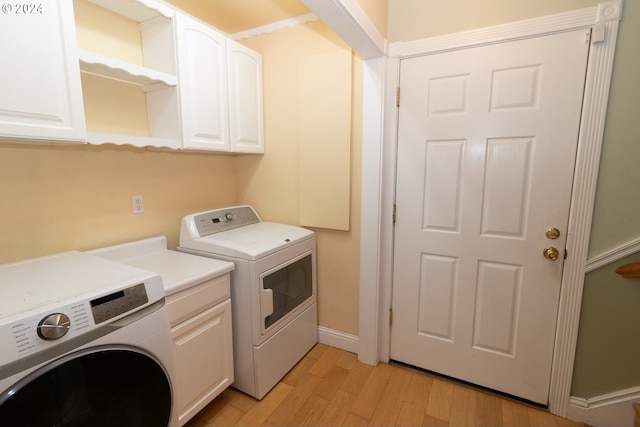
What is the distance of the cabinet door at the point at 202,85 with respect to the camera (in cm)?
161

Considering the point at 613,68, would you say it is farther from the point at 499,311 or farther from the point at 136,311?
the point at 136,311

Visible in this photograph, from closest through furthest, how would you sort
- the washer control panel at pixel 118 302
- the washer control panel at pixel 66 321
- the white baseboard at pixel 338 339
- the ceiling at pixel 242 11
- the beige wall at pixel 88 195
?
1. the washer control panel at pixel 66 321
2. the washer control panel at pixel 118 302
3. the beige wall at pixel 88 195
4. the ceiling at pixel 242 11
5. the white baseboard at pixel 338 339

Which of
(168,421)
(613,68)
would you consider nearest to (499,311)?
(613,68)

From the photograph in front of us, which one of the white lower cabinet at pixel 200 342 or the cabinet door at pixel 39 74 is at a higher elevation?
the cabinet door at pixel 39 74

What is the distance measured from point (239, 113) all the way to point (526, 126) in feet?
5.56

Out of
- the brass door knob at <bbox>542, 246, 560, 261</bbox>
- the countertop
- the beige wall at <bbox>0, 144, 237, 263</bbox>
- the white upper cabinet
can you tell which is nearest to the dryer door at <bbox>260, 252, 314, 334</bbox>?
the countertop

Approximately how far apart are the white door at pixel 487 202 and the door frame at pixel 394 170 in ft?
0.13

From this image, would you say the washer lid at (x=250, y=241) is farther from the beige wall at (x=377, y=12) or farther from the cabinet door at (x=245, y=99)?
the beige wall at (x=377, y=12)

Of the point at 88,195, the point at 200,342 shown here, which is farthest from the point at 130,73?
the point at 200,342

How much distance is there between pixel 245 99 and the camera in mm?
2037

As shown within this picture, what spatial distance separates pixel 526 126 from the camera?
1.50m

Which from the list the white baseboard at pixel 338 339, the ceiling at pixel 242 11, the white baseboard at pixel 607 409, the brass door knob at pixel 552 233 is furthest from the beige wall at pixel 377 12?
the white baseboard at pixel 607 409

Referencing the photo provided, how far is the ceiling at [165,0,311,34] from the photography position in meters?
1.83

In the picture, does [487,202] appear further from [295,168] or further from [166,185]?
[166,185]
